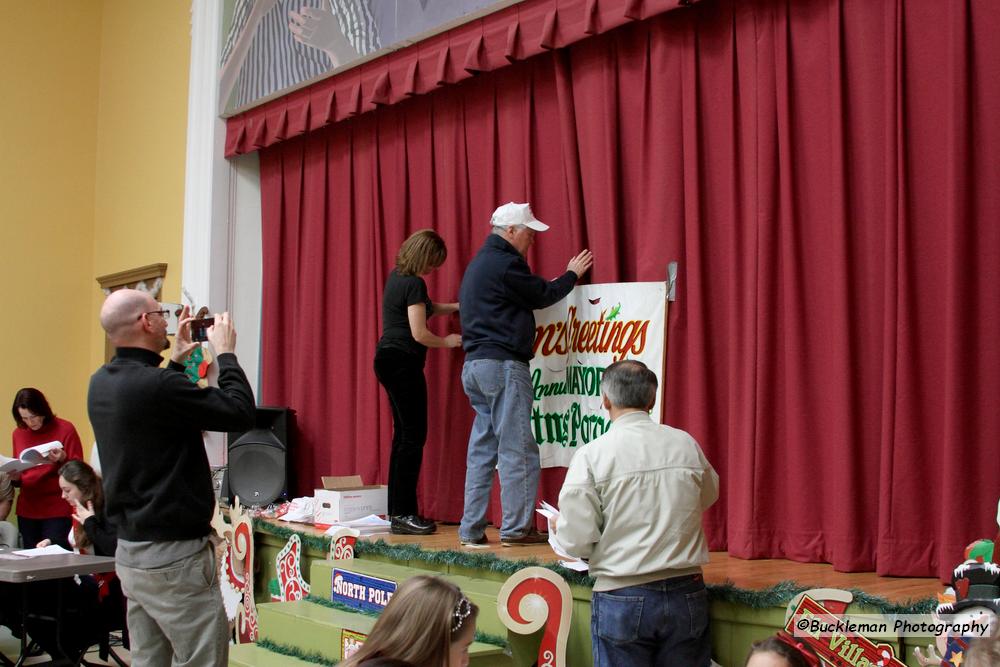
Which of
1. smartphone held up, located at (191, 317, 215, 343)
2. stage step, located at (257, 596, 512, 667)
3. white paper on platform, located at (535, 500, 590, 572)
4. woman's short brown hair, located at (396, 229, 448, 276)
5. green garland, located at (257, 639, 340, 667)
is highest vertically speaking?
woman's short brown hair, located at (396, 229, 448, 276)

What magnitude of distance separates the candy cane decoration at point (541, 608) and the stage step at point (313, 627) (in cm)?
13

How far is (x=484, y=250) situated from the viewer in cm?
454

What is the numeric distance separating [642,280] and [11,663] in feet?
12.6

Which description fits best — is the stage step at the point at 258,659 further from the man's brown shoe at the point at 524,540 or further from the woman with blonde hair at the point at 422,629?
the woman with blonde hair at the point at 422,629

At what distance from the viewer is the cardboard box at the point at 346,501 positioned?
5.13 m

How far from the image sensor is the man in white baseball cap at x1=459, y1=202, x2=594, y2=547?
4.32 m

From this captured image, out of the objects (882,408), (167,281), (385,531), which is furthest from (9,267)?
(882,408)

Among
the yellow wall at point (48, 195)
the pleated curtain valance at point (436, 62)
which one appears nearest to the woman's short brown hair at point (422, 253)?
the pleated curtain valance at point (436, 62)

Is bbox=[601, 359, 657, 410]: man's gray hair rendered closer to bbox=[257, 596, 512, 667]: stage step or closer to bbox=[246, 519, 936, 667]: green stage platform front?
bbox=[246, 519, 936, 667]: green stage platform front

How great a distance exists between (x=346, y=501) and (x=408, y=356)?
835 millimetres

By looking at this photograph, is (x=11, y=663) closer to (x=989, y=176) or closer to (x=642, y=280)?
(x=642, y=280)

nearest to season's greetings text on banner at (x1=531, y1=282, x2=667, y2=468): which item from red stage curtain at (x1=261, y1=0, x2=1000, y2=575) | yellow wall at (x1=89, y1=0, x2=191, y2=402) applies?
red stage curtain at (x1=261, y1=0, x2=1000, y2=575)

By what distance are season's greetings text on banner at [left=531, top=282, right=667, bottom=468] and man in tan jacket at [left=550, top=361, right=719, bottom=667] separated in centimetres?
136

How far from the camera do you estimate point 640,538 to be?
2906 millimetres
